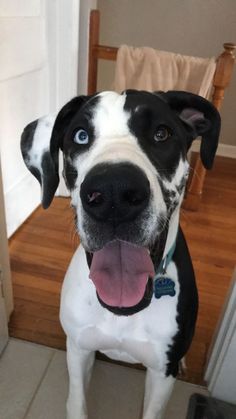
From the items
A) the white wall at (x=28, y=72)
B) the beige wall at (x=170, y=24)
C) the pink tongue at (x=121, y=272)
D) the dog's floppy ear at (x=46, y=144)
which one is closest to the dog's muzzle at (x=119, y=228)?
the pink tongue at (x=121, y=272)

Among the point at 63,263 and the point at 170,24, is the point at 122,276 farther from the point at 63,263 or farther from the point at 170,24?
the point at 170,24

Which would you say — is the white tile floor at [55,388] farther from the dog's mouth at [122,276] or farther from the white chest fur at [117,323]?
the dog's mouth at [122,276]

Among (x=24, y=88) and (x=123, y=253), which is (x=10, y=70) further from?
(x=123, y=253)

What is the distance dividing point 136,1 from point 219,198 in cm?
172

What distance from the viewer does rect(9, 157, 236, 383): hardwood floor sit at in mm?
1808

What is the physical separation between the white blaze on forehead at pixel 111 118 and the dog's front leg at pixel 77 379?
699 millimetres

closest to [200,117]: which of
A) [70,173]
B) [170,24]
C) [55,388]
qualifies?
[70,173]

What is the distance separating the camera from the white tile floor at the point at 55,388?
1491 millimetres

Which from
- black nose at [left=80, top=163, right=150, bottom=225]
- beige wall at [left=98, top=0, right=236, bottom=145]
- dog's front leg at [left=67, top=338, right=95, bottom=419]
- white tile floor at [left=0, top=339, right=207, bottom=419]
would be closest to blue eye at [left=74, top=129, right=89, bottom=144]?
black nose at [left=80, top=163, right=150, bottom=225]

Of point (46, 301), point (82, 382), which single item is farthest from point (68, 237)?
point (82, 382)

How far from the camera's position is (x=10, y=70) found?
204 centimetres

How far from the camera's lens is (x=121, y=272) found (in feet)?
3.55

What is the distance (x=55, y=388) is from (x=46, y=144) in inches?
37.6

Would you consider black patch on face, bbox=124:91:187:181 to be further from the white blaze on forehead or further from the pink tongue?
the pink tongue
